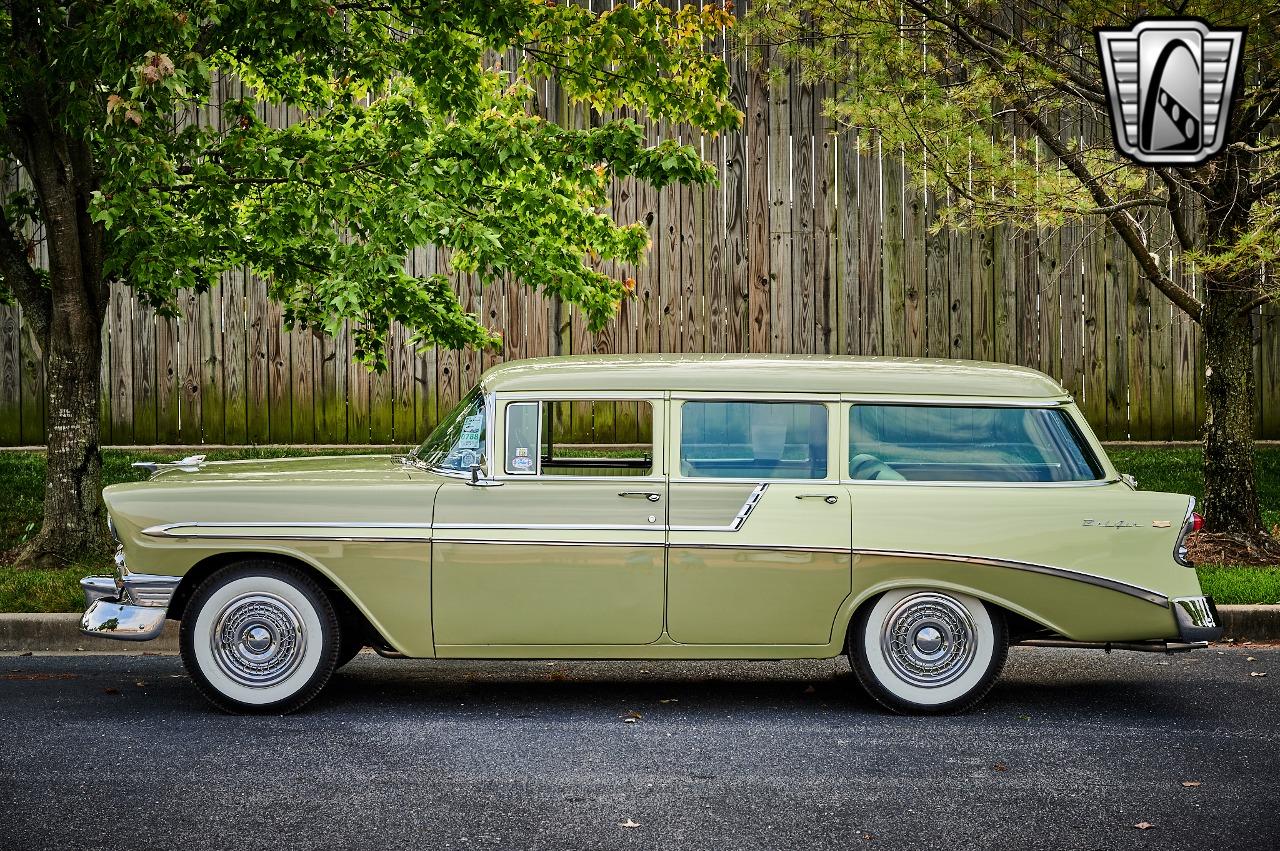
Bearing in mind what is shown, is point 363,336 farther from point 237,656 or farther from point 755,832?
point 755,832

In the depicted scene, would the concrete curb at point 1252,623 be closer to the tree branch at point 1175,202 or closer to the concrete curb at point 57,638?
the tree branch at point 1175,202

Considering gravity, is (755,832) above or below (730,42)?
below

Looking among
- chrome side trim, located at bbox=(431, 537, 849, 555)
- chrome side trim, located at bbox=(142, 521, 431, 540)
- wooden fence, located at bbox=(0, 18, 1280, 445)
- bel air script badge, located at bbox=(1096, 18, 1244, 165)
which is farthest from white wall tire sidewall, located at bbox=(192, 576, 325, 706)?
wooden fence, located at bbox=(0, 18, 1280, 445)

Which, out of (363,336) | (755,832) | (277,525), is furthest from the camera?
(363,336)

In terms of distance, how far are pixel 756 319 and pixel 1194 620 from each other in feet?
22.3

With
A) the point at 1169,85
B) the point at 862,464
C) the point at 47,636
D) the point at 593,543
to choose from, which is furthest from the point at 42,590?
the point at 1169,85

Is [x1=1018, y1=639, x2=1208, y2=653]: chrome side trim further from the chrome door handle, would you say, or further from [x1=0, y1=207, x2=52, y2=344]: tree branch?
[x1=0, y1=207, x2=52, y2=344]: tree branch

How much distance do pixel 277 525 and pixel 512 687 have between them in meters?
1.54

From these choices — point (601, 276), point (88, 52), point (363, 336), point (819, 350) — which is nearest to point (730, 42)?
point (819, 350)

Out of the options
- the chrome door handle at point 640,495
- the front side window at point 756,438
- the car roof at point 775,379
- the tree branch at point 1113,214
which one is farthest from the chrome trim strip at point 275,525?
the tree branch at point 1113,214

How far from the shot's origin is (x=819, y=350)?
41.1 feet

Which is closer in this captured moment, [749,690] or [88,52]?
[749,690]

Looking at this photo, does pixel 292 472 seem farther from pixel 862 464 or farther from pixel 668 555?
pixel 862 464

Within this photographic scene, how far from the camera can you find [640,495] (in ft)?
20.3
